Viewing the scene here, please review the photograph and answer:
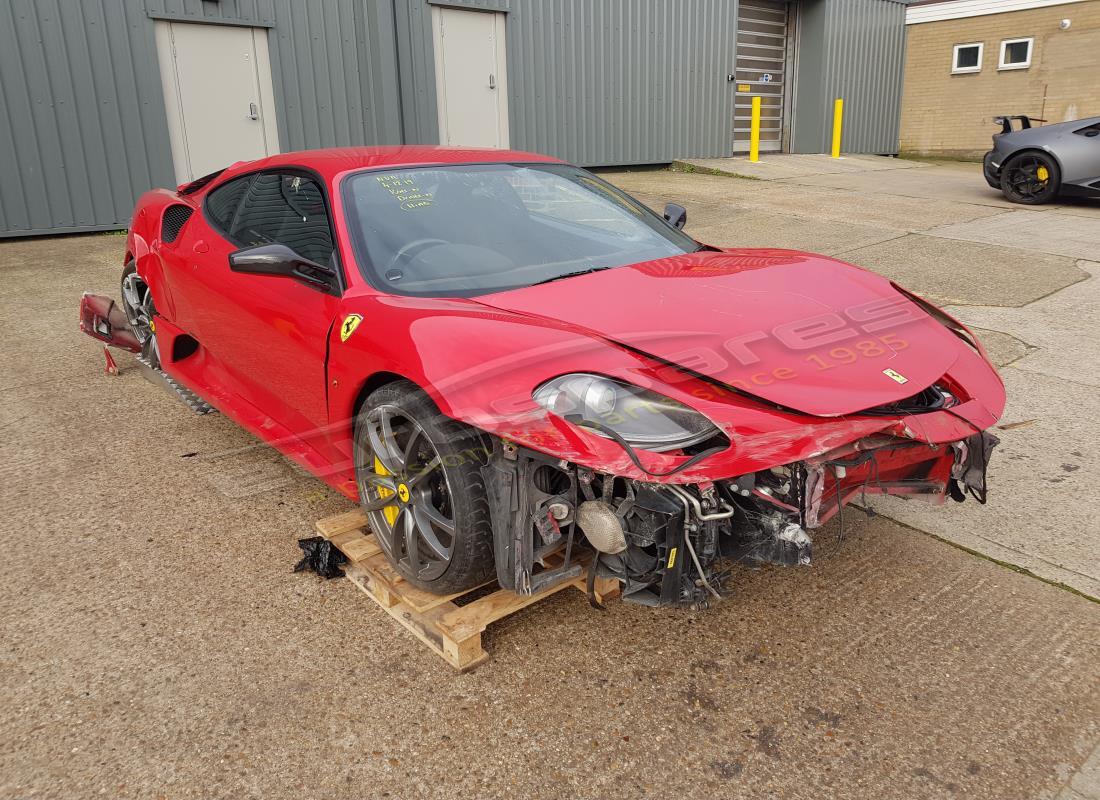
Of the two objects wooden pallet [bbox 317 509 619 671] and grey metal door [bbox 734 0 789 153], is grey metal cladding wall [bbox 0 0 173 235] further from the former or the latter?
grey metal door [bbox 734 0 789 153]

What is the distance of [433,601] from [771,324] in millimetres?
1318

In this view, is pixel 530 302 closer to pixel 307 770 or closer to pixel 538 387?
pixel 538 387

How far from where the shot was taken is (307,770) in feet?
6.52

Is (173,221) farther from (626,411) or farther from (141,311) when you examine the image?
(626,411)

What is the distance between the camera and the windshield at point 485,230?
2.81 m

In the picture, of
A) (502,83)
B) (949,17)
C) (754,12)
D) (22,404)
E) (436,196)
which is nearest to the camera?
(436,196)

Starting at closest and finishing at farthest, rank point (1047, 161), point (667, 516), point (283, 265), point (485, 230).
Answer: point (667, 516) < point (283, 265) < point (485, 230) < point (1047, 161)

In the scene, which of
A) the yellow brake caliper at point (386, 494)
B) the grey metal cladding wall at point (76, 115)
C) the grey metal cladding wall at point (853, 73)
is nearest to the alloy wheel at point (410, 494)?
the yellow brake caliper at point (386, 494)

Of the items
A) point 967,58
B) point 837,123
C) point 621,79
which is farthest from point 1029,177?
point 967,58

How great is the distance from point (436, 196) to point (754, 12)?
15164 millimetres

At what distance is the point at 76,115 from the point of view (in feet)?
28.7

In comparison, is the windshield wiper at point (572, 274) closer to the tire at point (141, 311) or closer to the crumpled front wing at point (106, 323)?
the tire at point (141, 311)

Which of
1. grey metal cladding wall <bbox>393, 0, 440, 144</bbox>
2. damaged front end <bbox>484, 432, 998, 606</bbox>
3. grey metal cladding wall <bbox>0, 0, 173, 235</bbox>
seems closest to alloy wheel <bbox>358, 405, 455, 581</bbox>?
damaged front end <bbox>484, 432, 998, 606</bbox>

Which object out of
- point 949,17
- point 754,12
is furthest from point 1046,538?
point 949,17
